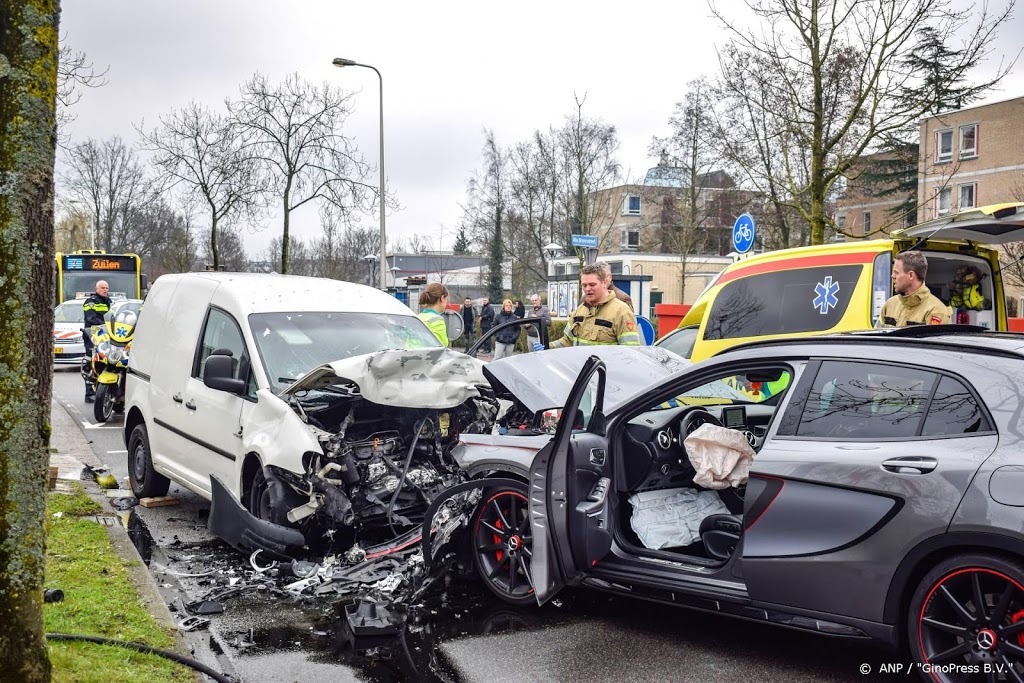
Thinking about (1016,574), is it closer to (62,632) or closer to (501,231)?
(62,632)

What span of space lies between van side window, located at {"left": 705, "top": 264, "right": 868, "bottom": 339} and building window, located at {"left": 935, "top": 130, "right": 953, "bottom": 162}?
45.2 m

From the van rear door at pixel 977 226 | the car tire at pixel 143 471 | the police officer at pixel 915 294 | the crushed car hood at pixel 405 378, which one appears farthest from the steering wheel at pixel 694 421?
the car tire at pixel 143 471

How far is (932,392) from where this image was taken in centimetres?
378

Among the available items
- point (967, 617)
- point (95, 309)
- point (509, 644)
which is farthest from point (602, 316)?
point (95, 309)

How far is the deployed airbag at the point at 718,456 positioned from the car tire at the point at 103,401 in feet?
33.8

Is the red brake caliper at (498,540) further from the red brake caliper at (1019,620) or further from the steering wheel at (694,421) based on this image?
the red brake caliper at (1019,620)

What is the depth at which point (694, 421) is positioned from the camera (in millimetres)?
5301

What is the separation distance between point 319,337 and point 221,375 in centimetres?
92

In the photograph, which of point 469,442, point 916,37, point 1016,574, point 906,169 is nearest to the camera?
point 1016,574

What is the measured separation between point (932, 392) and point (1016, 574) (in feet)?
2.60

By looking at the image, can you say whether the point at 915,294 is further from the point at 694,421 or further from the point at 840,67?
the point at 840,67

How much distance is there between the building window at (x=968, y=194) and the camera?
46.8 meters

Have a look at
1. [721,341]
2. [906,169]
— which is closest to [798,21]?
[721,341]

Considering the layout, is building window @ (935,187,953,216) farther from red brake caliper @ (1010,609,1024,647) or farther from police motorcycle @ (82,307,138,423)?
red brake caliper @ (1010,609,1024,647)
